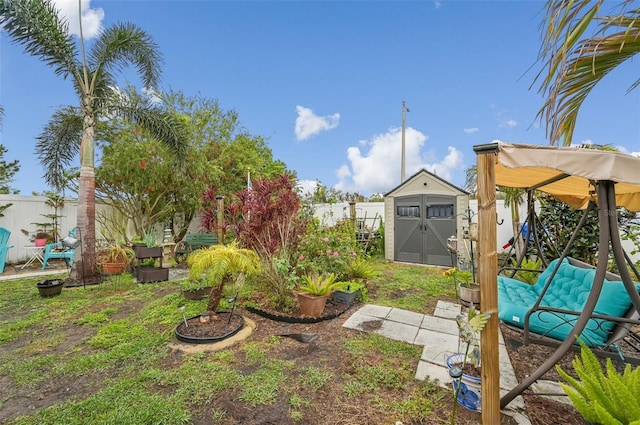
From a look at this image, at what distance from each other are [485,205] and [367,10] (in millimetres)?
5845

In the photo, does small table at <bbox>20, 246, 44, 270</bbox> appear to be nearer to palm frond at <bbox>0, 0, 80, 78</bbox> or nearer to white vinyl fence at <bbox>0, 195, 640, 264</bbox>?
white vinyl fence at <bbox>0, 195, 640, 264</bbox>

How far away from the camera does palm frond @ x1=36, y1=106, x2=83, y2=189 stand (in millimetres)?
5605

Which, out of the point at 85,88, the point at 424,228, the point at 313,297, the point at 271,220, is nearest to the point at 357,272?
the point at 313,297

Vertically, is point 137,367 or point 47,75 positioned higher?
point 47,75

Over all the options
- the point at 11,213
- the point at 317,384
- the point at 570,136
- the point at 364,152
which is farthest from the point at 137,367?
the point at 364,152

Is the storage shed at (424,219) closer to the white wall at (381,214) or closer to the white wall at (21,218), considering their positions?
the white wall at (381,214)

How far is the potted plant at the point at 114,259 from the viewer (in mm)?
5645

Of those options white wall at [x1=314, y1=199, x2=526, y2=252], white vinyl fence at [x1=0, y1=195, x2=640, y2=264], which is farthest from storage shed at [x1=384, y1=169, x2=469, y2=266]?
white wall at [x1=314, y1=199, x2=526, y2=252]

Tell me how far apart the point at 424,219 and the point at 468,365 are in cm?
535

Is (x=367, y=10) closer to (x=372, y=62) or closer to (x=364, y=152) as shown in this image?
(x=372, y=62)

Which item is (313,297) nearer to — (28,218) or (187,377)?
(187,377)

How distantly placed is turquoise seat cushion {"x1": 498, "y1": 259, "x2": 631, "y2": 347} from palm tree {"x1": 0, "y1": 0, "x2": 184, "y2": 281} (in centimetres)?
631

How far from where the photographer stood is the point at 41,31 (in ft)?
14.6

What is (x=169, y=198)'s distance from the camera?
8.28m
